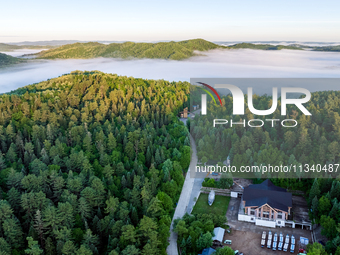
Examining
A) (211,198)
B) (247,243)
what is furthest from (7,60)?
(247,243)

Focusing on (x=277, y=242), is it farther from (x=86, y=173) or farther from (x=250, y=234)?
(x=86, y=173)

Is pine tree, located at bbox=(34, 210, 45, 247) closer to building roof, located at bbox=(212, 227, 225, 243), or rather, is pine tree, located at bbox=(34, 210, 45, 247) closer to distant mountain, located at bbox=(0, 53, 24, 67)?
building roof, located at bbox=(212, 227, 225, 243)

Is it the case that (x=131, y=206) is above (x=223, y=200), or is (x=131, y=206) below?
above

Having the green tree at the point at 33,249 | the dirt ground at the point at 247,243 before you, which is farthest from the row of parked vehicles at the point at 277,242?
the green tree at the point at 33,249

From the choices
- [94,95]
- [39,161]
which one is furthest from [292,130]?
[94,95]

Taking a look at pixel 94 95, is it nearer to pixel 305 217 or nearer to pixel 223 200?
pixel 223 200

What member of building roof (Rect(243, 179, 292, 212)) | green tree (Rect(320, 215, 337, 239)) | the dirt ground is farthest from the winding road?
green tree (Rect(320, 215, 337, 239))
